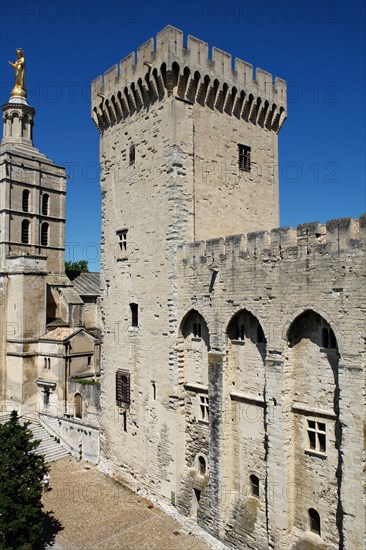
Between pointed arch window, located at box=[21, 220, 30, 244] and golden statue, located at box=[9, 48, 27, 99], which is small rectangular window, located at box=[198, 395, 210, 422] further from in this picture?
golden statue, located at box=[9, 48, 27, 99]

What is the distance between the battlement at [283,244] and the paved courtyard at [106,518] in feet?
34.3

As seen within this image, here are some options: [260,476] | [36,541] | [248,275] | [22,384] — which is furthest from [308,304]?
[22,384]

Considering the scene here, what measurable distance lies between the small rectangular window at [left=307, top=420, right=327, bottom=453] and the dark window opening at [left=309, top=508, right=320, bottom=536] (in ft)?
6.54

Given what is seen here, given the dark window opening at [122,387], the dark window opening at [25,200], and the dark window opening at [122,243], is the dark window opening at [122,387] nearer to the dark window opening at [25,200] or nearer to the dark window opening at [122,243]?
the dark window opening at [122,243]

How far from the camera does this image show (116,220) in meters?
22.1

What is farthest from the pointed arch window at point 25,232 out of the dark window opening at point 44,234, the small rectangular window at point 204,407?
the small rectangular window at point 204,407

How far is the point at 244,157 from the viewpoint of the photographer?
21562mm

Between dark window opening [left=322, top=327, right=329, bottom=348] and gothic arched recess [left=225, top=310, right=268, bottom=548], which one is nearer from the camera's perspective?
dark window opening [left=322, top=327, right=329, bottom=348]

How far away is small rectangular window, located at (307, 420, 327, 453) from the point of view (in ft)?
45.9

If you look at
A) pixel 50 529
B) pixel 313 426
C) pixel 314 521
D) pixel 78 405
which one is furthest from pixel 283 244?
pixel 78 405

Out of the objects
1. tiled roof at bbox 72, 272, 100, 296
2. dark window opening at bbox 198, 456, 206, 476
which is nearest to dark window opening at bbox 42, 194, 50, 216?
tiled roof at bbox 72, 272, 100, 296

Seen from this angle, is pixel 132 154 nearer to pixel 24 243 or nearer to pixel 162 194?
pixel 162 194

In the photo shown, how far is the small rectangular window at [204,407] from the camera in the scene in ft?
59.2

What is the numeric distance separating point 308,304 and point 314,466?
5.13m
